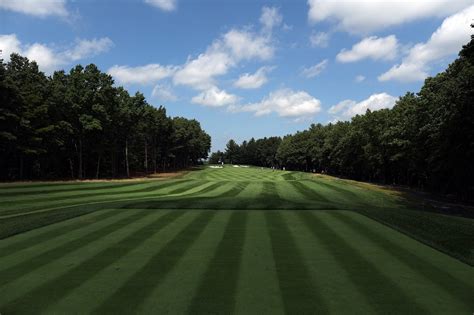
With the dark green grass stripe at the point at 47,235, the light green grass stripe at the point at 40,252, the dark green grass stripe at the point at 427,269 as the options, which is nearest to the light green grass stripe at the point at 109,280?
the light green grass stripe at the point at 40,252

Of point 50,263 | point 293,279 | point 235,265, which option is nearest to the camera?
point 293,279

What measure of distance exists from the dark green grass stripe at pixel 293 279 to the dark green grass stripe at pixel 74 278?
4636 millimetres

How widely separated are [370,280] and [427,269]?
2.09 meters

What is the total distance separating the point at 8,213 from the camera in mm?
23578

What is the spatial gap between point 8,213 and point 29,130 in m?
36.7

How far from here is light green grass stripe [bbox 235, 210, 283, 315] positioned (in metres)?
7.75

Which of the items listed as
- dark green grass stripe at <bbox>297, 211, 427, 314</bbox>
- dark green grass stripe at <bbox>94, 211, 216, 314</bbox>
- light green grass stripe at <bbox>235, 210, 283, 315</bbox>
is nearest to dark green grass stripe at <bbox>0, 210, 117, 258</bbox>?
dark green grass stripe at <bbox>94, 211, 216, 314</bbox>

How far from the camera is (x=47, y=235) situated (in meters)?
14.6

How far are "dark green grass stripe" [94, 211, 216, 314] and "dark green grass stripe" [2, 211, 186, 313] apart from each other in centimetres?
109

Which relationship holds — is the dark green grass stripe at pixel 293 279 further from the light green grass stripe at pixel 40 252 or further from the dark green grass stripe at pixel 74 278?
the light green grass stripe at pixel 40 252

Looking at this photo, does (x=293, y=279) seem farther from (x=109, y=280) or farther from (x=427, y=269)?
(x=109, y=280)

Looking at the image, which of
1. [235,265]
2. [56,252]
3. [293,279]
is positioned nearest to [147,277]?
[235,265]

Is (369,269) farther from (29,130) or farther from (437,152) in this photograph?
(29,130)

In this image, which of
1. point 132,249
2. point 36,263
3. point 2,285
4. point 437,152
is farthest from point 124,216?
point 437,152
